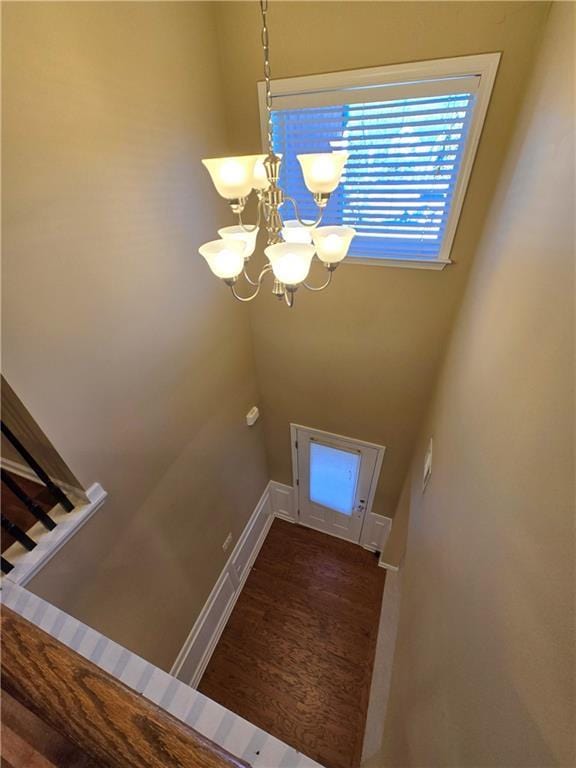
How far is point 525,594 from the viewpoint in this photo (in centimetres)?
74

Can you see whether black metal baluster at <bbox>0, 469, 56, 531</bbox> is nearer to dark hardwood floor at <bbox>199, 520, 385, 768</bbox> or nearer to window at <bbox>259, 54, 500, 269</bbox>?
window at <bbox>259, 54, 500, 269</bbox>

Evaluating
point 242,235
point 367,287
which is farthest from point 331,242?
point 367,287

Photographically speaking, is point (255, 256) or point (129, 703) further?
point (255, 256)

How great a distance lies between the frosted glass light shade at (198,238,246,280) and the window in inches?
51.3

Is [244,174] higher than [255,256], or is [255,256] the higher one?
[255,256]

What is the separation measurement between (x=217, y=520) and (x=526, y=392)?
2732 mm

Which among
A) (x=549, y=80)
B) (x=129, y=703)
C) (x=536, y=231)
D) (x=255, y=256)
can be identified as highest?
(x=255, y=256)

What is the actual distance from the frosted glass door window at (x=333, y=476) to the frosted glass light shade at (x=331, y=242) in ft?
8.13

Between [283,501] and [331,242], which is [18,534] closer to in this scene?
[331,242]

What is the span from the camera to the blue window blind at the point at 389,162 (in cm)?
173

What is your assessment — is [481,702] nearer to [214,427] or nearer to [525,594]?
[525,594]

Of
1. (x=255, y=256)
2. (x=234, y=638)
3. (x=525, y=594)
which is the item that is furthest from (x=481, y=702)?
(x=234, y=638)

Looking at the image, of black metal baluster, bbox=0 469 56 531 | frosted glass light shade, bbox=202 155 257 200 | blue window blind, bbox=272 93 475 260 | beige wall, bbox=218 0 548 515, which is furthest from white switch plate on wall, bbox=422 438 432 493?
black metal baluster, bbox=0 469 56 531

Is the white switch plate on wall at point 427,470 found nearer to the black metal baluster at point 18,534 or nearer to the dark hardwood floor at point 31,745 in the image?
the dark hardwood floor at point 31,745
